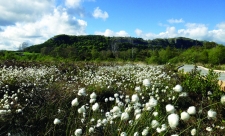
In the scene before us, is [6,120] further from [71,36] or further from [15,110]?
[71,36]

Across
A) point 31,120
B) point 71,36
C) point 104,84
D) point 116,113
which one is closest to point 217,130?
point 116,113

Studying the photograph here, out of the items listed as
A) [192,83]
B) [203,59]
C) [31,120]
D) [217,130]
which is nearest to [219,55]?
[203,59]

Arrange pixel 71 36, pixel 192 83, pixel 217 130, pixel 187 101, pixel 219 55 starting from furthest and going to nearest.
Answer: pixel 71 36, pixel 219 55, pixel 192 83, pixel 187 101, pixel 217 130

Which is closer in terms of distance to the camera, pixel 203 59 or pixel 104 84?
pixel 104 84

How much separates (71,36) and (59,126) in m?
142

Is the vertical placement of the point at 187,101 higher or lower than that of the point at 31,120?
lower

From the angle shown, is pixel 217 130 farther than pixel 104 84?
No

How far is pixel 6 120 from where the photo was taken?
3.33 meters

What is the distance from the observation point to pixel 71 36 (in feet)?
469

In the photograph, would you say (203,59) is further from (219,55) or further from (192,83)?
(192,83)

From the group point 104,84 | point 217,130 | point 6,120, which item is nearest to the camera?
point 6,120

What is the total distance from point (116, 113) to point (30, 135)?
4.68 feet

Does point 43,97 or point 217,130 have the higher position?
point 43,97

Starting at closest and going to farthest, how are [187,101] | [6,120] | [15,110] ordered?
[6,120], [15,110], [187,101]
